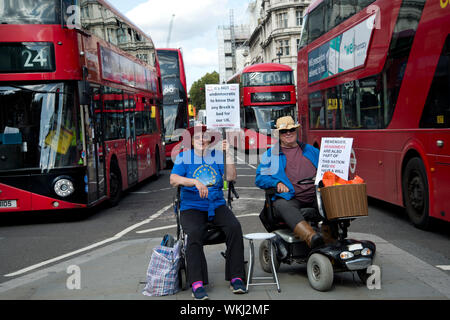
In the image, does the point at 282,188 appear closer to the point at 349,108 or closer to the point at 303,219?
the point at 303,219

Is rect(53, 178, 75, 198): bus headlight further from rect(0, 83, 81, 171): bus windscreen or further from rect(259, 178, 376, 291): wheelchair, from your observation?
rect(259, 178, 376, 291): wheelchair

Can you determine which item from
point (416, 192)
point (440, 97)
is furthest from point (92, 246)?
point (440, 97)

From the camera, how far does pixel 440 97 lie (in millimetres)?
8094

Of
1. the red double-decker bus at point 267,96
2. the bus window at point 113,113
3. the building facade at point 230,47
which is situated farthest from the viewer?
the building facade at point 230,47

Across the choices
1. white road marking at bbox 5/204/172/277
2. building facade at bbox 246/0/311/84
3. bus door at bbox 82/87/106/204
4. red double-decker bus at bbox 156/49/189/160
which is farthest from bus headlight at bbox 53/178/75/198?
building facade at bbox 246/0/311/84

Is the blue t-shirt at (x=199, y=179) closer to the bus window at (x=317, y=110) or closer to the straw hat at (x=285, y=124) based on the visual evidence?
the straw hat at (x=285, y=124)

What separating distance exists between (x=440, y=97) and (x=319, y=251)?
380 centimetres

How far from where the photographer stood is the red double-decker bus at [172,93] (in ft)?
84.5

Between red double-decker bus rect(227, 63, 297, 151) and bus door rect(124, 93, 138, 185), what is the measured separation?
12012 millimetres

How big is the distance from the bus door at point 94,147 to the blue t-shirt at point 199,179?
5590 millimetres

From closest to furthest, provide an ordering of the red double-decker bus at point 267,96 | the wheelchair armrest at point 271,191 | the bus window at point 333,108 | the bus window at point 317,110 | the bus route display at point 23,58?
the wheelchair armrest at point 271,191
the bus route display at point 23,58
the bus window at point 333,108
the bus window at point 317,110
the red double-decker bus at point 267,96

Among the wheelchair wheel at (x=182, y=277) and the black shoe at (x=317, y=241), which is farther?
the wheelchair wheel at (x=182, y=277)

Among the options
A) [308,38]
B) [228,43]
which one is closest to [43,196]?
[308,38]

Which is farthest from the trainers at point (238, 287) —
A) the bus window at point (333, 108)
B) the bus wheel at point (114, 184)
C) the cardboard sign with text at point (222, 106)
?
the bus wheel at point (114, 184)
